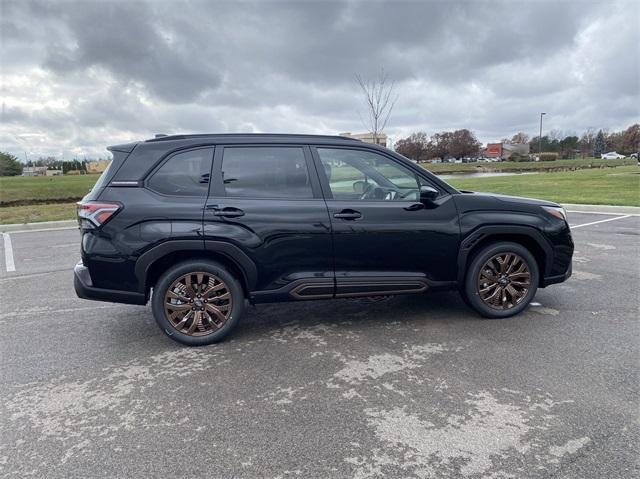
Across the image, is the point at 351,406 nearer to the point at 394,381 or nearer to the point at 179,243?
the point at 394,381

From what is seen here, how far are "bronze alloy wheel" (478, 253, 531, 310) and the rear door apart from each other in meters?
1.57

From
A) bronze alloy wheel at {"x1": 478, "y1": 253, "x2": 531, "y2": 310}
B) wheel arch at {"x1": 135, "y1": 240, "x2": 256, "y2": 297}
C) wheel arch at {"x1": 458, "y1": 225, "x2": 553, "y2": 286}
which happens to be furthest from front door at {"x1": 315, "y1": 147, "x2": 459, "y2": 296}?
wheel arch at {"x1": 135, "y1": 240, "x2": 256, "y2": 297}

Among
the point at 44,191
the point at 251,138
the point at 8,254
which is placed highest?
the point at 251,138

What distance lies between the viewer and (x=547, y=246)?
437cm

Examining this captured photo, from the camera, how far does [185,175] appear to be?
384 cm

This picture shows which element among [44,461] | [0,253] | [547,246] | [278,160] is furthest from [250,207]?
[0,253]

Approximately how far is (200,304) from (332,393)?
1.46 meters

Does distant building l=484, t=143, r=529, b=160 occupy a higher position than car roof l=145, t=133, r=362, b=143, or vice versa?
distant building l=484, t=143, r=529, b=160

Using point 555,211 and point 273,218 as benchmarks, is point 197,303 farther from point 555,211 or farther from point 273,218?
point 555,211

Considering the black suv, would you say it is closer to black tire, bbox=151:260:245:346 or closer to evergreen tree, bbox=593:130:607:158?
black tire, bbox=151:260:245:346

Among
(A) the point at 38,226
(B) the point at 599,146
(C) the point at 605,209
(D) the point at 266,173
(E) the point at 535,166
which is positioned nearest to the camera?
(D) the point at 266,173

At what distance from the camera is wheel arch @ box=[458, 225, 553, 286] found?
165 inches

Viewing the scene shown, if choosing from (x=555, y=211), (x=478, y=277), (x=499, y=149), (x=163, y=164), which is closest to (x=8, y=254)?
(x=163, y=164)

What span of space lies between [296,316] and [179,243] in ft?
5.03
